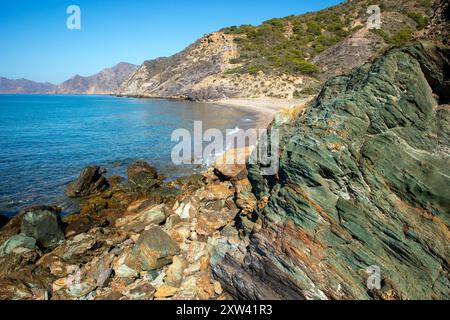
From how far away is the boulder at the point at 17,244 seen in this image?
1138cm

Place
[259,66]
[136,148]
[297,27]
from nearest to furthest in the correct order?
[136,148]
[259,66]
[297,27]

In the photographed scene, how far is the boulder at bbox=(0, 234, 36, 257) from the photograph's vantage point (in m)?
11.4

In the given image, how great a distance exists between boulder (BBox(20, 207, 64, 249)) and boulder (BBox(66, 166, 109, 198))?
5629 mm

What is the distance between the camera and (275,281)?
707 centimetres

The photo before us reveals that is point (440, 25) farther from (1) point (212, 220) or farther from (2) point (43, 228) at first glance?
(2) point (43, 228)

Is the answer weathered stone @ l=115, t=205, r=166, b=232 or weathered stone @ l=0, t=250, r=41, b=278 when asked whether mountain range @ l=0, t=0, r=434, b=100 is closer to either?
weathered stone @ l=115, t=205, r=166, b=232

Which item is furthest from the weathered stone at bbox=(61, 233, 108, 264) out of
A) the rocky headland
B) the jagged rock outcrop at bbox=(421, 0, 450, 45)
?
the jagged rock outcrop at bbox=(421, 0, 450, 45)

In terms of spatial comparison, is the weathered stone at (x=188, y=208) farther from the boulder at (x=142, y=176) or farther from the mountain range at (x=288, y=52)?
the mountain range at (x=288, y=52)

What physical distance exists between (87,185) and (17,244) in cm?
740

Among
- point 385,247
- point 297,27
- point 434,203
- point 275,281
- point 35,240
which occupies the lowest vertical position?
point 35,240

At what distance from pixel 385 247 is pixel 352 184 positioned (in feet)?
4.83
